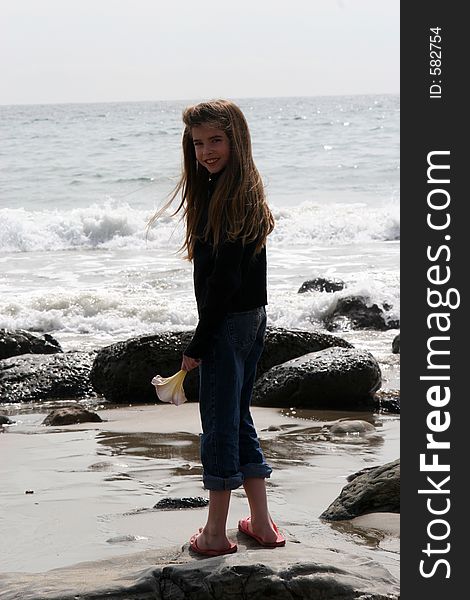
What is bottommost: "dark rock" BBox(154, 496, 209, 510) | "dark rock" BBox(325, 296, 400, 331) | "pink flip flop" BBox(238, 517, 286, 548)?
"dark rock" BBox(325, 296, 400, 331)

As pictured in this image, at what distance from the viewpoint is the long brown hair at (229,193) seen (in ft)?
14.1

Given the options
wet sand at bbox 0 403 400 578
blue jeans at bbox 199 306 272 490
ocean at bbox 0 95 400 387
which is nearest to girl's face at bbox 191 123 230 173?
blue jeans at bbox 199 306 272 490

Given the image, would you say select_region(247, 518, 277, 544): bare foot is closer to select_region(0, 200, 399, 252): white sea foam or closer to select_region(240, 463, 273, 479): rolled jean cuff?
select_region(240, 463, 273, 479): rolled jean cuff

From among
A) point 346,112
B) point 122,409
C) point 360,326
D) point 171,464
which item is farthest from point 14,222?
point 346,112

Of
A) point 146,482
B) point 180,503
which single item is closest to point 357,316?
point 146,482

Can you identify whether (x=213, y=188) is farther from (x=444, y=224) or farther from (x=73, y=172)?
(x=73, y=172)

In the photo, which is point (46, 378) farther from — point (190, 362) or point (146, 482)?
point (190, 362)

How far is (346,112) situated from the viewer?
6366 cm

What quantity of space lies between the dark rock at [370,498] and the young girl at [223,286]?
0.72m

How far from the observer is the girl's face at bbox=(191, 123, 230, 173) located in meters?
4.42

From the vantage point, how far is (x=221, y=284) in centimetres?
425

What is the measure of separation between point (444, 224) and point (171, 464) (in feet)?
10.4

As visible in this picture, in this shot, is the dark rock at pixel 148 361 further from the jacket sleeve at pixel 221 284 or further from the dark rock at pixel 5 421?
the jacket sleeve at pixel 221 284

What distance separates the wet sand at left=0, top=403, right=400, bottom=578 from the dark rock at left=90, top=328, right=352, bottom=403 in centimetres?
66
